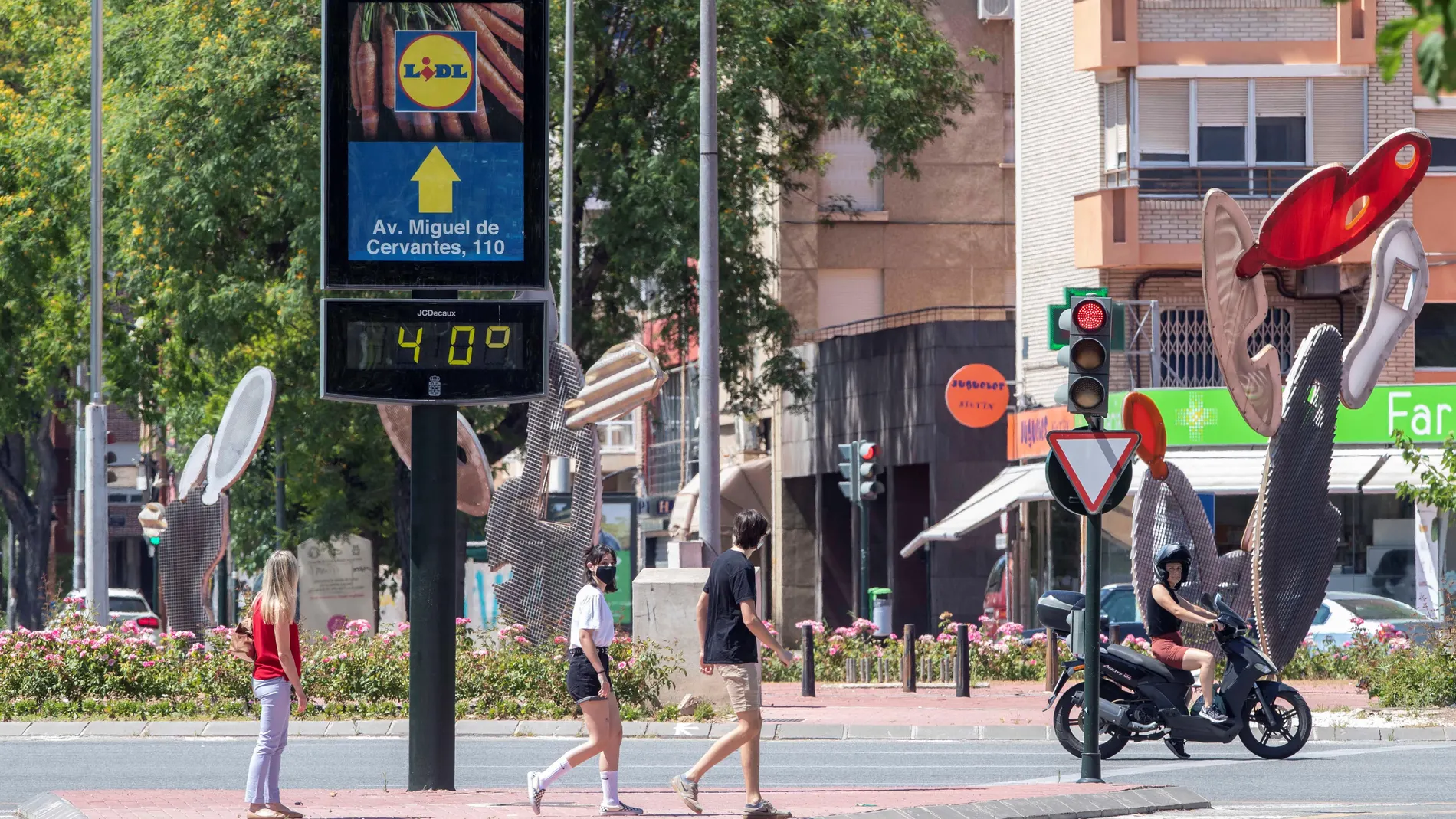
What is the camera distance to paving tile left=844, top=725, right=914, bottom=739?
19391 millimetres

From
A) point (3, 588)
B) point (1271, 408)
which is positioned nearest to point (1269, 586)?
point (1271, 408)

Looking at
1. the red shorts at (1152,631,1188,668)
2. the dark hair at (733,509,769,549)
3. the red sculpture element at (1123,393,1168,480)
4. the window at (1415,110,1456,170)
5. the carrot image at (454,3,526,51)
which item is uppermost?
the window at (1415,110,1456,170)

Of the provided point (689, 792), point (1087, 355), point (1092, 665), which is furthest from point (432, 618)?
point (1087, 355)

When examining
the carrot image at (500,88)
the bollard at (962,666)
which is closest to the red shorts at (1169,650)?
the carrot image at (500,88)

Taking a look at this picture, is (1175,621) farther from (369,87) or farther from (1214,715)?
(369,87)

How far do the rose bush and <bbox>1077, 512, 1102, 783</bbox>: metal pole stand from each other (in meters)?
6.75

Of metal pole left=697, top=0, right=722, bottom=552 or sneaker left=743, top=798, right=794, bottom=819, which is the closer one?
sneaker left=743, top=798, right=794, bottom=819

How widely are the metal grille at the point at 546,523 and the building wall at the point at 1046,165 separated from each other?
1303 centimetres

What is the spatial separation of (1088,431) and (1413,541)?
67.2ft

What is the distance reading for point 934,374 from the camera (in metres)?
39.0

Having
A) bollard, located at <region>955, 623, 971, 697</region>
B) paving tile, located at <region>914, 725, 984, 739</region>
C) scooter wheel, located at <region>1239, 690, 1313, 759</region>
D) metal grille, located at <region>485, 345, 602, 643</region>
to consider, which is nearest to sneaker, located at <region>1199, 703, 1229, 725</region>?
scooter wheel, located at <region>1239, 690, 1313, 759</region>

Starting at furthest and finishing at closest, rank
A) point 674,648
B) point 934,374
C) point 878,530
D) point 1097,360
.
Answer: point 878,530 < point 934,374 < point 674,648 < point 1097,360

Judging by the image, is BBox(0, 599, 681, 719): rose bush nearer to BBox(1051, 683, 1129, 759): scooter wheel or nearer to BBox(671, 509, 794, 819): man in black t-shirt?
BBox(1051, 683, 1129, 759): scooter wheel

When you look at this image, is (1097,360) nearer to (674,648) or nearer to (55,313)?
(674,648)
